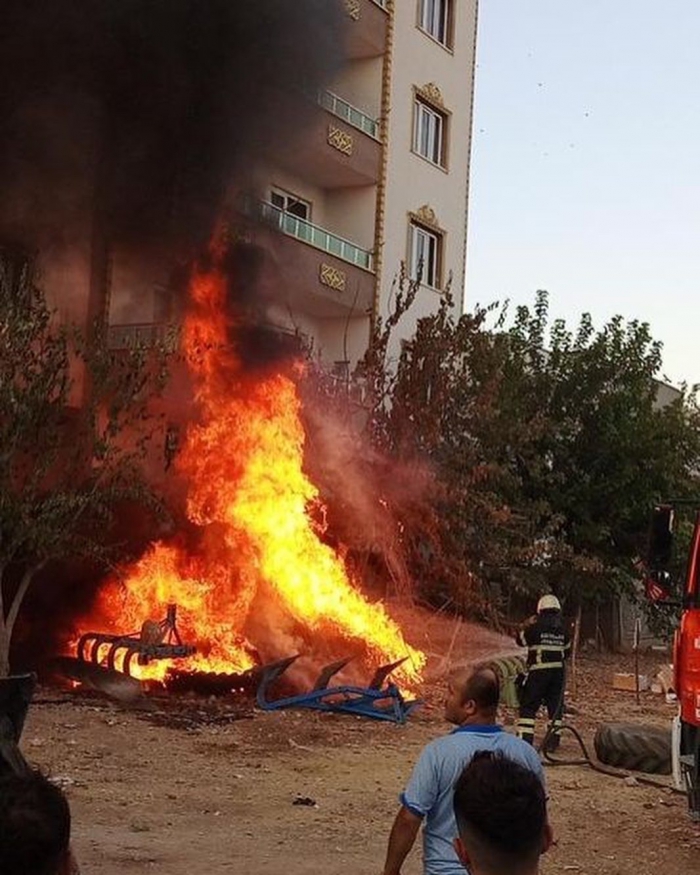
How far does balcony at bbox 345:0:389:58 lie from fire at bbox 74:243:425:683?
7871mm

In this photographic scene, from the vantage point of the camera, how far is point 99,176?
43.4 ft

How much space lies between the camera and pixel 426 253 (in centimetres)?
2286

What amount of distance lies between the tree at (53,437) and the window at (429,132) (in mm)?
11106

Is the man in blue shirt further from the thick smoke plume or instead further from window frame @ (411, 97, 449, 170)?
window frame @ (411, 97, 449, 170)

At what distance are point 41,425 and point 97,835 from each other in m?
5.88

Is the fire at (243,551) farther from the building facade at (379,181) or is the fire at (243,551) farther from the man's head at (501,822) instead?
the man's head at (501,822)

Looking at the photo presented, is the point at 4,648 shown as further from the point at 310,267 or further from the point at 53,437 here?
the point at 310,267

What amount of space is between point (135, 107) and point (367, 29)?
8.93 m

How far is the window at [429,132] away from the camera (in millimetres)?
22594

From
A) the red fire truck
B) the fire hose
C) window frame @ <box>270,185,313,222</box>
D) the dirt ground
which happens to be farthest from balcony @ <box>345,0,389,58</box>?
the red fire truck

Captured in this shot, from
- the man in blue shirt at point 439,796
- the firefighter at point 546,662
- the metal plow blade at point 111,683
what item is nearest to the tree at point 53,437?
the metal plow blade at point 111,683

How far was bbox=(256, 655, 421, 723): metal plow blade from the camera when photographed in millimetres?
11930

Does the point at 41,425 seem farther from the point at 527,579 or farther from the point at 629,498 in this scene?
the point at 629,498

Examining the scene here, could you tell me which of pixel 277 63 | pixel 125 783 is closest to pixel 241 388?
pixel 277 63
